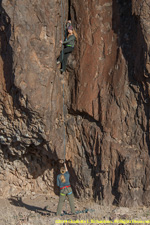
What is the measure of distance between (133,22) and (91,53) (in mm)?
1327

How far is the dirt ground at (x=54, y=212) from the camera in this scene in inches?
291

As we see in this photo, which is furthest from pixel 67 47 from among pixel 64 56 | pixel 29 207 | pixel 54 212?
pixel 29 207

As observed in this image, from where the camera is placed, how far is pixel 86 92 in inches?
339

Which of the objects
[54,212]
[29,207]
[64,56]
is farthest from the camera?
[29,207]

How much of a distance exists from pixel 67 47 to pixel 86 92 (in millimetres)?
1286

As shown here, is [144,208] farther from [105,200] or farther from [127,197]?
[105,200]

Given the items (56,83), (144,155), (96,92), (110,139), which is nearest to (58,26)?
(56,83)

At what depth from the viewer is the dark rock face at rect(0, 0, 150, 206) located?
7.72 meters

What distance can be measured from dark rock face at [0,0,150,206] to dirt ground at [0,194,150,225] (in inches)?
14.5

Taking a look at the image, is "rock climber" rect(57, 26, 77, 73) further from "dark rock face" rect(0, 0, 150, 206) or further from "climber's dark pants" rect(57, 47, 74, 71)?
"dark rock face" rect(0, 0, 150, 206)

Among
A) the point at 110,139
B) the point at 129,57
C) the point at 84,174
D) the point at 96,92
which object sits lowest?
the point at 84,174

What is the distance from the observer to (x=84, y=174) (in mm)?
8938

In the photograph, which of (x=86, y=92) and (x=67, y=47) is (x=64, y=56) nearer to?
(x=67, y=47)

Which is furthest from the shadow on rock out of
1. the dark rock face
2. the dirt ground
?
the dark rock face
